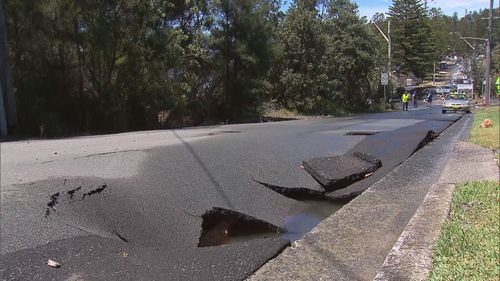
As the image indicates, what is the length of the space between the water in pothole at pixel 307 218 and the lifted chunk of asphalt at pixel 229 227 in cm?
22

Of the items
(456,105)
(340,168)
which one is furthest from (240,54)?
(340,168)

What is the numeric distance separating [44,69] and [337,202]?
1412 cm

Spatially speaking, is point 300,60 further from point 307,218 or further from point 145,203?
point 145,203

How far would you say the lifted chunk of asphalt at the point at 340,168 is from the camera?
9.23 meters

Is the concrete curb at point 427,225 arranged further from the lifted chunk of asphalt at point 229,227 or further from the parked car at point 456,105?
the parked car at point 456,105

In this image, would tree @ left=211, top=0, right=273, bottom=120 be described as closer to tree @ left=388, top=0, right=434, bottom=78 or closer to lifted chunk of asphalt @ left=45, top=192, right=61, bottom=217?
lifted chunk of asphalt @ left=45, top=192, right=61, bottom=217

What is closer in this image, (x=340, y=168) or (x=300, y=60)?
(x=340, y=168)

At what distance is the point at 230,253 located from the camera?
5270 millimetres

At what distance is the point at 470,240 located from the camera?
17.4 feet

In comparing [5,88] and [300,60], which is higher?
[300,60]

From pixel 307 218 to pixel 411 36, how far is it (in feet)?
299

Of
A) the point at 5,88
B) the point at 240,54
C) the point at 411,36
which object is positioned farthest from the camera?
the point at 411,36

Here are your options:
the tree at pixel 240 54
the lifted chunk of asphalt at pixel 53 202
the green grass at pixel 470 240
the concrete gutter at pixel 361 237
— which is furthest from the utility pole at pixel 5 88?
the green grass at pixel 470 240

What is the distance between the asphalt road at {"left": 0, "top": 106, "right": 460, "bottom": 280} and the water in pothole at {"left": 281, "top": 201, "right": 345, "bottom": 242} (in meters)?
0.07
